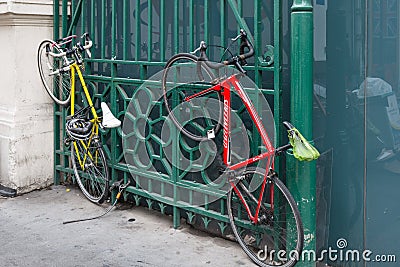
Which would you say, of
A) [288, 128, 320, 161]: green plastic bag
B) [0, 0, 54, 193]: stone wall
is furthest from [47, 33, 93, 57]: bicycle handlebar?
[288, 128, 320, 161]: green plastic bag

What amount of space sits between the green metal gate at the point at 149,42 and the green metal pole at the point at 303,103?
19cm

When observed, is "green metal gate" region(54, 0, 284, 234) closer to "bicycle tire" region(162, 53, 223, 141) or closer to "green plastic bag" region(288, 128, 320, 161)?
"bicycle tire" region(162, 53, 223, 141)

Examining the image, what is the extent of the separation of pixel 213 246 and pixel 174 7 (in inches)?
81.5

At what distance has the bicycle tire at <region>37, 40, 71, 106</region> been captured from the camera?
5.89 meters

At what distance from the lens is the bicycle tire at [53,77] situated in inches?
232

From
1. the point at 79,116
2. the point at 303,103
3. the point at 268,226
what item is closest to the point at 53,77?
the point at 79,116

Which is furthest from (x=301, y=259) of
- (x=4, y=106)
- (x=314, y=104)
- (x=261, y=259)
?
(x=4, y=106)

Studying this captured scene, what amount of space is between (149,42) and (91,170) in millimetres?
1485

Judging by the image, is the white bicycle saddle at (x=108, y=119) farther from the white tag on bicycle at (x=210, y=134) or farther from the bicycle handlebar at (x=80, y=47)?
the white tag on bicycle at (x=210, y=134)

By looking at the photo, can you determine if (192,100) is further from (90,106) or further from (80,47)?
(80,47)

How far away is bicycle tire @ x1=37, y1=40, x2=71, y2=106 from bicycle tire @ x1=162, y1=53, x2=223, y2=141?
5.06 feet

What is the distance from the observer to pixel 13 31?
581 cm

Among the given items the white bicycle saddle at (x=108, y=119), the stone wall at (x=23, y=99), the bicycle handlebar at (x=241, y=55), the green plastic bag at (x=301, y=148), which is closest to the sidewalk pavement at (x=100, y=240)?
the stone wall at (x=23, y=99)

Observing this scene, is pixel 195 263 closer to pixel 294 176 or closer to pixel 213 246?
pixel 213 246
